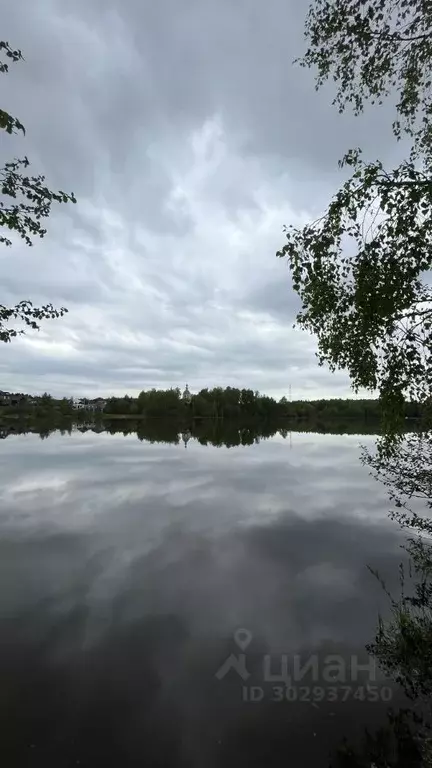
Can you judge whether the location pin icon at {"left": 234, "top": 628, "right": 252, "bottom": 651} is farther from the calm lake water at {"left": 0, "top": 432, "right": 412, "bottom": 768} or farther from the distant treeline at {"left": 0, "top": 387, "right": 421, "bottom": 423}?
the distant treeline at {"left": 0, "top": 387, "right": 421, "bottom": 423}

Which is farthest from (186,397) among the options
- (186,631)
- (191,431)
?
(186,631)

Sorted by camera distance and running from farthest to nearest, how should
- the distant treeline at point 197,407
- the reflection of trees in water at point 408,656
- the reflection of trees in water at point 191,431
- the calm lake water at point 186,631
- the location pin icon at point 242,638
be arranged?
the distant treeline at point 197,407, the reflection of trees in water at point 191,431, the location pin icon at point 242,638, the calm lake water at point 186,631, the reflection of trees in water at point 408,656

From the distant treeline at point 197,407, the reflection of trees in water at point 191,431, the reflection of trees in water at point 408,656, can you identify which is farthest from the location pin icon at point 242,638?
the distant treeline at point 197,407

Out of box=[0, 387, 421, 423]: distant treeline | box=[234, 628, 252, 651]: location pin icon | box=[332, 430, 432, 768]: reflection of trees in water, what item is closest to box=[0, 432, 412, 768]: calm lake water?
box=[234, 628, 252, 651]: location pin icon

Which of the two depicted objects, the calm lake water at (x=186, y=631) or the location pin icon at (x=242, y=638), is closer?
the calm lake water at (x=186, y=631)

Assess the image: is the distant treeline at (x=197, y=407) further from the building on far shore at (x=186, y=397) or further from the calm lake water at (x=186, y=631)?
the calm lake water at (x=186, y=631)

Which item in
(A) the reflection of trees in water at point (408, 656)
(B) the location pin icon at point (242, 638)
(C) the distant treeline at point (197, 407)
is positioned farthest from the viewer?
(C) the distant treeline at point (197, 407)

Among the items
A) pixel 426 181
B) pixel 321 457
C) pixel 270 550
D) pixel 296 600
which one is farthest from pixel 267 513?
pixel 321 457

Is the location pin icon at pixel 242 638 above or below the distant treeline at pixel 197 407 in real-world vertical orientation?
below

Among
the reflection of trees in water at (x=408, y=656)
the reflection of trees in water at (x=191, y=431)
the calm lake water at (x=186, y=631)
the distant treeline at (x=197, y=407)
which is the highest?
the distant treeline at (x=197, y=407)

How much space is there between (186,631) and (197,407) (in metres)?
153

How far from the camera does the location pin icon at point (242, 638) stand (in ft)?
24.1

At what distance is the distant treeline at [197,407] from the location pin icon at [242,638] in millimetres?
143441

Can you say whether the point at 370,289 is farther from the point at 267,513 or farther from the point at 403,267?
the point at 267,513
